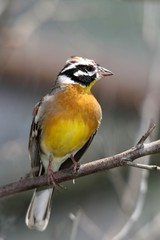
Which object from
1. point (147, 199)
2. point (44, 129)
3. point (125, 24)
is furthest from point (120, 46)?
point (44, 129)

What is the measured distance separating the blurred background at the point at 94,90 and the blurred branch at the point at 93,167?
103 cm

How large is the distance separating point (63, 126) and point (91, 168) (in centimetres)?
77

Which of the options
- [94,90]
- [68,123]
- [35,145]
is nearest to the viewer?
[68,123]

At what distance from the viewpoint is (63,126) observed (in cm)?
584

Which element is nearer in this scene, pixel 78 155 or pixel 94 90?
pixel 78 155

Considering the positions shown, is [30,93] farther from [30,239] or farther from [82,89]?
[82,89]

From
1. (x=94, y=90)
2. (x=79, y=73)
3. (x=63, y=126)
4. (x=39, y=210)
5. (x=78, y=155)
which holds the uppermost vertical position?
(x=79, y=73)

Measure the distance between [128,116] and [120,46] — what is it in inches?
35.9

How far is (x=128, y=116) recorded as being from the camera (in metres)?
8.45

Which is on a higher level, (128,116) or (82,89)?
(82,89)

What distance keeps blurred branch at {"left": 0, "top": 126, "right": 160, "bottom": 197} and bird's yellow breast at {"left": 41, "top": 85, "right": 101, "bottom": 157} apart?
0.37 meters

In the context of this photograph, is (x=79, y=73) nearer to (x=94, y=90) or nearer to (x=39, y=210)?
(x=39, y=210)

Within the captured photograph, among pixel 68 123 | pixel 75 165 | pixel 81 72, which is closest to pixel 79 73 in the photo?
pixel 81 72

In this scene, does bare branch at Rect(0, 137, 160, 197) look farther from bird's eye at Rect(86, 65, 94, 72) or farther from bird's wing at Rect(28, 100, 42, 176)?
bird's eye at Rect(86, 65, 94, 72)
